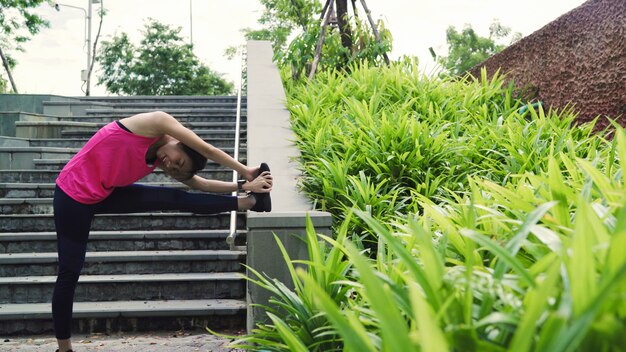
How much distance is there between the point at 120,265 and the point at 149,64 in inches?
1065

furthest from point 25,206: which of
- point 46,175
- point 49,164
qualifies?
point 49,164

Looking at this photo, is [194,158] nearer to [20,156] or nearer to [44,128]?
[20,156]

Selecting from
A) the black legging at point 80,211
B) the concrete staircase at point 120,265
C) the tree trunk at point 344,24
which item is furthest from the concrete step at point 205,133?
the black legging at point 80,211

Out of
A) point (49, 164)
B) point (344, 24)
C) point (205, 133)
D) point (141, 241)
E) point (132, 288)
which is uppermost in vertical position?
point (344, 24)

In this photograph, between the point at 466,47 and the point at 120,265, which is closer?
the point at 120,265

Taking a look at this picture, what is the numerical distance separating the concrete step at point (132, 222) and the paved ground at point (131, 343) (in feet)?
4.52

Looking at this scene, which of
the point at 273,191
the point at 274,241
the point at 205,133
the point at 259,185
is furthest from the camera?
the point at 205,133

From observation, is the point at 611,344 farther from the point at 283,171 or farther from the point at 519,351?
the point at 283,171

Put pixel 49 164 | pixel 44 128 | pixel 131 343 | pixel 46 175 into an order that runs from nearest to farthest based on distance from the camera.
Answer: pixel 131 343 → pixel 46 175 → pixel 49 164 → pixel 44 128

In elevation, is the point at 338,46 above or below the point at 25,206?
above

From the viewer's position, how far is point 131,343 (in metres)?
3.71

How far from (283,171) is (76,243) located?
1704 mm

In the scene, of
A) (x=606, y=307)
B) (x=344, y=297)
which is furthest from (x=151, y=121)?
(x=606, y=307)

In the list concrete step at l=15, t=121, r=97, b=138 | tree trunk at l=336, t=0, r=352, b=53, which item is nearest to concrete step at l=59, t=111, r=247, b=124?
concrete step at l=15, t=121, r=97, b=138
